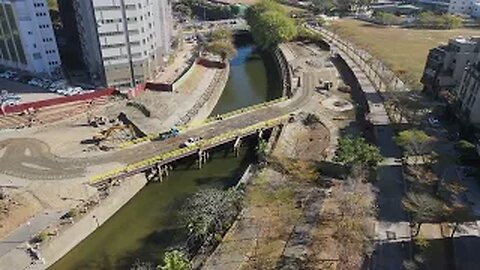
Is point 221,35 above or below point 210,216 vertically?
above

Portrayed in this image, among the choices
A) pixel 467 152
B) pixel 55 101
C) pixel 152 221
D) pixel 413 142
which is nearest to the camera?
pixel 152 221

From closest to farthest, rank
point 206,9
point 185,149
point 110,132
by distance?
1. point 185,149
2. point 110,132
3. point 206,9

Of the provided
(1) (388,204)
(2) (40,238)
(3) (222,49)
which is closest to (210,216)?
(2) (40,238)

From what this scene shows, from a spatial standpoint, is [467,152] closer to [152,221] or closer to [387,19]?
[152,221]

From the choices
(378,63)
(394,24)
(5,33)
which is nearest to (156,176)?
(5,33)

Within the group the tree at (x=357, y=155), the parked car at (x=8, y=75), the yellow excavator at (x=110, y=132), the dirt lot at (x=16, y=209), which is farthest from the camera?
the parked car at (x=8, y=75)

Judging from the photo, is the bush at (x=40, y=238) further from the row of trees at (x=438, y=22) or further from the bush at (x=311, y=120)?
the row of trees at (x=438, y=22)

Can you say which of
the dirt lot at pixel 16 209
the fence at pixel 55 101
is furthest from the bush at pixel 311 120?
the dirt lot at pixel 16 209
